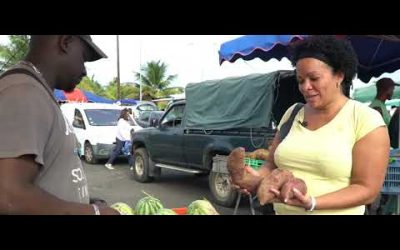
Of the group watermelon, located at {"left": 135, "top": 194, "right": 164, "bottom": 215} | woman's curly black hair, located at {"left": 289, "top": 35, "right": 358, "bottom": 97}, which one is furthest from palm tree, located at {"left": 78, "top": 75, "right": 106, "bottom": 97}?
woman's curly black hair, located at {"left": 289, "top": 35, "right": 358, "bottom": 97}

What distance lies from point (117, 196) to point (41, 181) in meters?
7.96

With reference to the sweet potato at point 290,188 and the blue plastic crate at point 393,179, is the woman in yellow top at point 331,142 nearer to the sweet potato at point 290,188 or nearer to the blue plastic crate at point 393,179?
the sweet potato at point 290,188

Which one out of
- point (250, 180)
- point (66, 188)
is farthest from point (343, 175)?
point (66, 188)

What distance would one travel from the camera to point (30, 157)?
1.46 m

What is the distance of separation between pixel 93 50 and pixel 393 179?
4562 mm

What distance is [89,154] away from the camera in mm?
14602

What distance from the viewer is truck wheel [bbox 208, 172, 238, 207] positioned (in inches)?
316

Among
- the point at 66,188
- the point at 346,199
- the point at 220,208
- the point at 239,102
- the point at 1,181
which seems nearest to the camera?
the point at 1,181

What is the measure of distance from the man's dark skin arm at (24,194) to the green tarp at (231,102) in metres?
6.96

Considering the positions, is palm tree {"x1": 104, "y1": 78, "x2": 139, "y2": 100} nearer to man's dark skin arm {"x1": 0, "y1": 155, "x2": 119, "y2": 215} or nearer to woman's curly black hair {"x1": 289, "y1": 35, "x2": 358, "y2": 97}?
woman's curly black hair {"x1": 289, "y1": 35, "x2": 358, "y2": 97}

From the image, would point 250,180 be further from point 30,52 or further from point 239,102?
point 239,102

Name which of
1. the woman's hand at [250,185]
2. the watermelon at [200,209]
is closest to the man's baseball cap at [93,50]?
the woman's hand at [250,185]

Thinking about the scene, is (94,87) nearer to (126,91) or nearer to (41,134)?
(126,91)

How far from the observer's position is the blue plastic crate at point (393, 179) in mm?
5254
